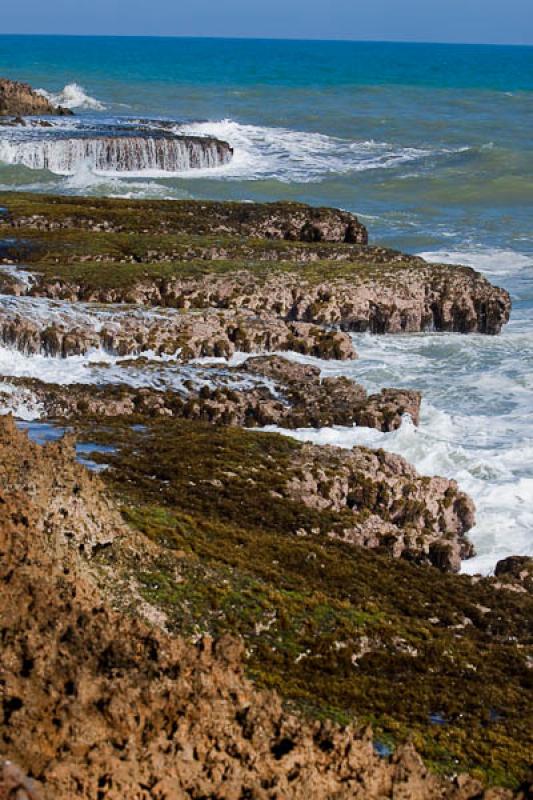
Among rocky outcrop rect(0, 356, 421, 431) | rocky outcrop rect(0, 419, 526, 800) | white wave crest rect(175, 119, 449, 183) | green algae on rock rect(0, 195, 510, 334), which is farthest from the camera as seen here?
white wave crest rect(175, 119, 449, 183)

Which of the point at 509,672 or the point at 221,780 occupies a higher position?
the point at 221,780

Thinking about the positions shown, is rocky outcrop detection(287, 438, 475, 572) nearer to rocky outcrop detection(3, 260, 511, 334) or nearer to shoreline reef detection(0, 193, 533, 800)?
shoreline reef detection(0, 193, 533, 800)

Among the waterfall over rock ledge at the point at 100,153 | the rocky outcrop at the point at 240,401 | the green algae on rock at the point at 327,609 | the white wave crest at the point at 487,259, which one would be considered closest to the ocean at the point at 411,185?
the white wave crest at the point at 487,259

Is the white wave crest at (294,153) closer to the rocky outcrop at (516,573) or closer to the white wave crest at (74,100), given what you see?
the white wave crest at (74,100)

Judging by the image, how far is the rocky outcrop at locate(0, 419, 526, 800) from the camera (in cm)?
976

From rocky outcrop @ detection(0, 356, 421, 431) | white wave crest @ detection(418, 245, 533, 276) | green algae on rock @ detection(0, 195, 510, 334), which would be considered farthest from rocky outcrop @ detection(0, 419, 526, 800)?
white wave crest @ detection(418, 245, 533, 276)

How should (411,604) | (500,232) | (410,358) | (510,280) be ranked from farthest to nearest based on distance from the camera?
(500,232), (510,280), (410,358), (411,604)

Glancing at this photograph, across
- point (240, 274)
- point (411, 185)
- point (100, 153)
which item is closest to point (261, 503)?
point (240, 274)

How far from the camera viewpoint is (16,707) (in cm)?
1033

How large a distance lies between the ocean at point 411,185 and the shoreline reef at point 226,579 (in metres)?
1.77

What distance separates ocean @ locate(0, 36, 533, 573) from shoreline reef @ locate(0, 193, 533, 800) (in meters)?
1.77

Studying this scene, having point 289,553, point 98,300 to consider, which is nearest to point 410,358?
point 98,300

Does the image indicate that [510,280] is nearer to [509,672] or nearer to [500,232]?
[500,232]

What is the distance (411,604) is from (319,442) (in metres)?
9.84
